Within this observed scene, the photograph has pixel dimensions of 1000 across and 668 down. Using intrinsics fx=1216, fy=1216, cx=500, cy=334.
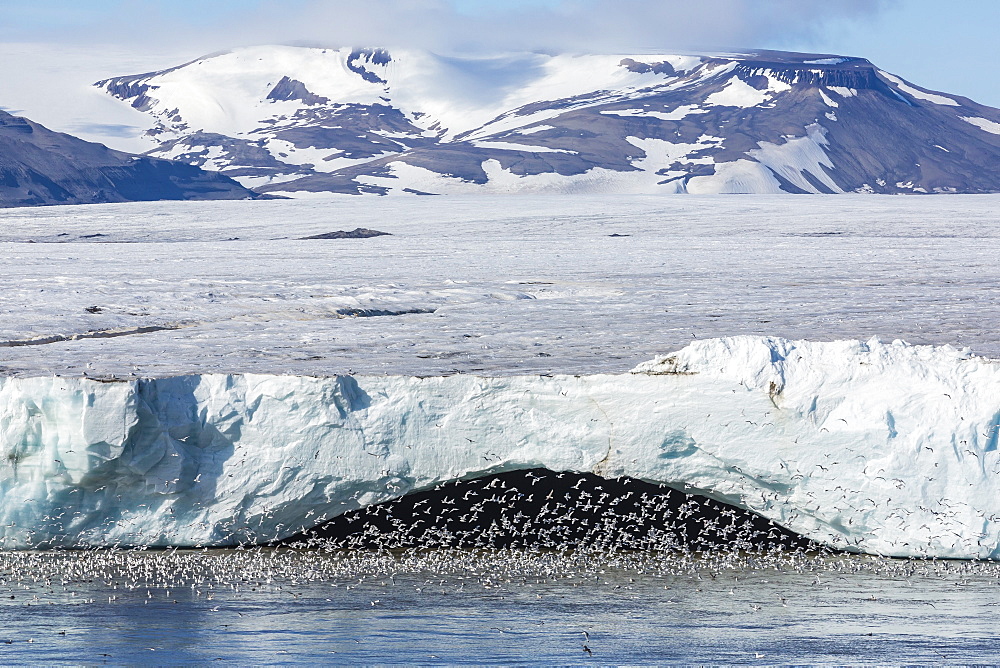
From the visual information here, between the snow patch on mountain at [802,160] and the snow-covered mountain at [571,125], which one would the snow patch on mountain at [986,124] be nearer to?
the snow-covered mountain at [571,125]

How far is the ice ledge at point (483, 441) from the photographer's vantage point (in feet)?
30.2

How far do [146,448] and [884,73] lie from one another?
406 ft

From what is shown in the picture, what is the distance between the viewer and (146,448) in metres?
9.31

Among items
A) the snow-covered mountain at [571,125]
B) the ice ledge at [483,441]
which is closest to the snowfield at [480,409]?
the ice ledge at [483,441]

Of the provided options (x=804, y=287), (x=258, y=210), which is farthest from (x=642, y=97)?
(x=804, y=287)

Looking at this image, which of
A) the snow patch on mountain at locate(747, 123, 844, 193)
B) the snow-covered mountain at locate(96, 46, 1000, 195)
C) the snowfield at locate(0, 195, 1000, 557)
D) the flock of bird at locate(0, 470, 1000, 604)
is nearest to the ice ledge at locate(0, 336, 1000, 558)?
the snowfield at locate(0, 195, 1000, 557)

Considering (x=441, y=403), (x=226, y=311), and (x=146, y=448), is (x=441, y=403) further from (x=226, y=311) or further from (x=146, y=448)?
(x=226, y=311)

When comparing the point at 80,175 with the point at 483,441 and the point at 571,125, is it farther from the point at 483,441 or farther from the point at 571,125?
the point at 483,441

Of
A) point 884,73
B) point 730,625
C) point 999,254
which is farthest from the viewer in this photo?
point 884,73

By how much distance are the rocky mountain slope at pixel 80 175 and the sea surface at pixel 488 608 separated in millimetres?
65792

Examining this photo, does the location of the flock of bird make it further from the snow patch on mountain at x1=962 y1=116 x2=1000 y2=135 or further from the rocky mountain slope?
the snow patch on mountain at x1=962 y1=116 x2=1000 y2=135

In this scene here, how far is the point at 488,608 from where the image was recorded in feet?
25.4

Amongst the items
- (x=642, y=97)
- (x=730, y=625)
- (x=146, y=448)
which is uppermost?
(x=642, y=97)

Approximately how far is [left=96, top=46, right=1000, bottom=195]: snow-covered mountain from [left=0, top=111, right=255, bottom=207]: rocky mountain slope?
23.3 feet
